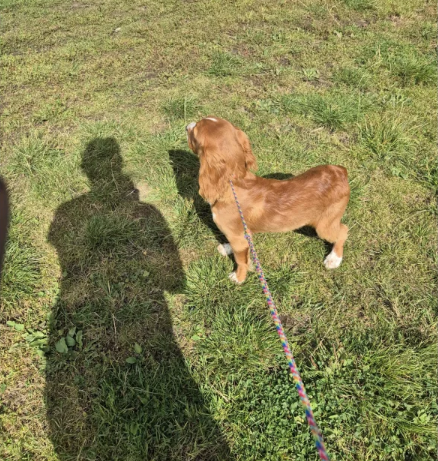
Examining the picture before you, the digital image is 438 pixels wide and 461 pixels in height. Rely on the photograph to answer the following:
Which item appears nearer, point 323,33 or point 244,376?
point 244,376

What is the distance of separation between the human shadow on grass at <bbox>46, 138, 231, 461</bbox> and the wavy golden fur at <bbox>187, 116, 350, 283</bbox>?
3.08 feet

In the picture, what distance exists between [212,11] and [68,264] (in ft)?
21.1

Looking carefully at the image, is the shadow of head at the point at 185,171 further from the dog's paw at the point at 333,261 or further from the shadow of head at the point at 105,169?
the dog's paw at the point at 333,261

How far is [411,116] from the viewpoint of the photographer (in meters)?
4.65

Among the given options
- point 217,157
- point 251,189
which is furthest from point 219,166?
point 251,189

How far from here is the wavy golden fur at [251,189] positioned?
2.78 meters

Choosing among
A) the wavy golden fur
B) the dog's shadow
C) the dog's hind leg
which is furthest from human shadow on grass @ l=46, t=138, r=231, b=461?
the dog's hind leg

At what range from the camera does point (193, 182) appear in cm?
407

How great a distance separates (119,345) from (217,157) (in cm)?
186

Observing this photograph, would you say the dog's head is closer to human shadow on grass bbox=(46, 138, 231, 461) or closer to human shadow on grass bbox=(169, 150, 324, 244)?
human shadow on grass bbox=(169, 150, 324, 244)

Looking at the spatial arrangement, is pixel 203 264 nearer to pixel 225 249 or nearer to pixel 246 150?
pixel 225 249

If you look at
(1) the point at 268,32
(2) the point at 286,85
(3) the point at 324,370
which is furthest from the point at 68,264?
(1) the point at 268,32

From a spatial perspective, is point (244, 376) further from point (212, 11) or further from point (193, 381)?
point (212, 11)

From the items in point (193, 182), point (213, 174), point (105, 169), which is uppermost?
point (213, 174)
